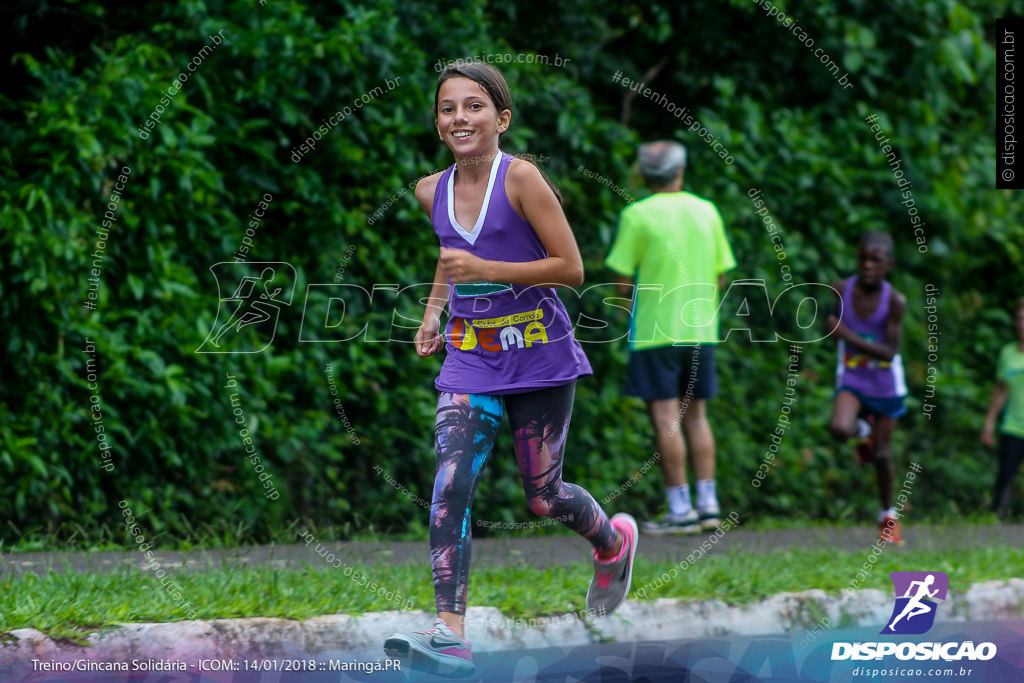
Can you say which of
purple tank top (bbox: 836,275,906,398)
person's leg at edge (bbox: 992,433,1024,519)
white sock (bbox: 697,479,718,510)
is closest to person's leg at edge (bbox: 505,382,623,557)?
white sock (bbox: 697,479,718,510)

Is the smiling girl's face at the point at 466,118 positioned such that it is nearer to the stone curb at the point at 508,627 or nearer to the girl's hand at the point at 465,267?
the girl's hand at the point at 465,267

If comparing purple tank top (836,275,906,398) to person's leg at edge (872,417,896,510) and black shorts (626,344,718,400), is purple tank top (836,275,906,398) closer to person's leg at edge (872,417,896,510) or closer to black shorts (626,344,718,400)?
person's leg at edge (872,417,896,510)

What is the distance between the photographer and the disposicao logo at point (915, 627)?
13.4ft

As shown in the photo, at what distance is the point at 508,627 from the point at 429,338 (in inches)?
42.1

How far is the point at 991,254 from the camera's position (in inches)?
321

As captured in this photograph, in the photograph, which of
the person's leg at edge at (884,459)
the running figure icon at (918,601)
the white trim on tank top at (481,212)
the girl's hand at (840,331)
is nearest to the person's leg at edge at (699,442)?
the girl's hand at (840,331)

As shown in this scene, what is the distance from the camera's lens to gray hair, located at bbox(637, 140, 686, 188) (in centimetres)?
598

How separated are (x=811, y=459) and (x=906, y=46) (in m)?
2.92

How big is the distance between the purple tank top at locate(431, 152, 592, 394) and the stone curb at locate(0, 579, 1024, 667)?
0.95m

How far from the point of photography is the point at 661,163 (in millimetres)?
5980

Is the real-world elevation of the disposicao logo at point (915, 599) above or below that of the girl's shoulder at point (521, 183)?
below

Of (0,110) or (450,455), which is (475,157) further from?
(0,110)

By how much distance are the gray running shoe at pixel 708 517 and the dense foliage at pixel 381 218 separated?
745mm

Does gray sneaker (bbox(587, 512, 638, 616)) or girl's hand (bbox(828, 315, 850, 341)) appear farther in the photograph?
girl's hand (bbox(828, 315, 850, 341))
